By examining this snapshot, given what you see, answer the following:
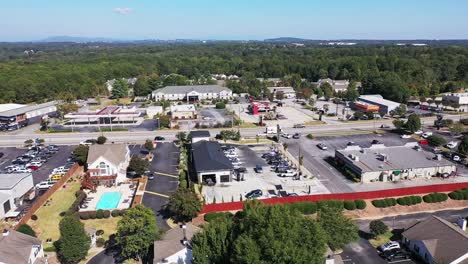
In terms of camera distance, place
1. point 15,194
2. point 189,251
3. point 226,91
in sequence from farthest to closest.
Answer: point 226,91 → point 15,194 → point 189,251

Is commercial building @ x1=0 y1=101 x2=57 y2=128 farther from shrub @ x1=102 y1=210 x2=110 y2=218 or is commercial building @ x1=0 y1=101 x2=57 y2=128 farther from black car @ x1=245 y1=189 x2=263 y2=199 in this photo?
black car @ x1=245 y1=189 x2=263 y2=199

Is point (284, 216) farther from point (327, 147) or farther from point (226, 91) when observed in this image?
point (226, 91)

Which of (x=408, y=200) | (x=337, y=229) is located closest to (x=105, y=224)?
(x=337, y=229)

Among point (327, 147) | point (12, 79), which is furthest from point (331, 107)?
point (12, 79)

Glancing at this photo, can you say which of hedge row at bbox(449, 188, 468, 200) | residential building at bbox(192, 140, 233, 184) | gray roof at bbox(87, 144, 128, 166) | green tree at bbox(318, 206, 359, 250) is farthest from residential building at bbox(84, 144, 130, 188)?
hedge row at bbox(449, 188, 468, 200)

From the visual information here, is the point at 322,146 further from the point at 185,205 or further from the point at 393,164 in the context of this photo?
the point at 185,205

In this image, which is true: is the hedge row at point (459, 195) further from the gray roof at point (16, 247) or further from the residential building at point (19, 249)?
the gray roof at point (16, 247)
